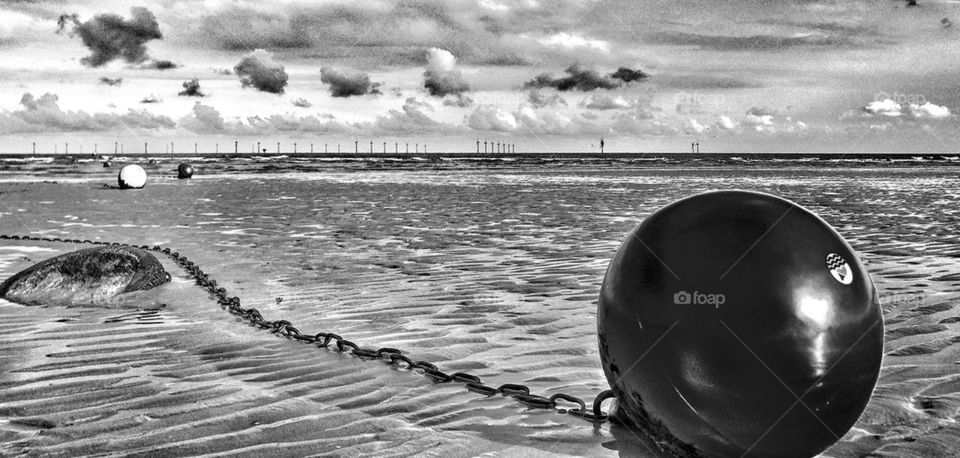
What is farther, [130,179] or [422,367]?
[130,179]

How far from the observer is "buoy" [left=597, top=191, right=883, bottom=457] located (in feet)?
10.3

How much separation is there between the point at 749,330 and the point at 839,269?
0.50 metres

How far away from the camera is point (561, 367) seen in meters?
5.37

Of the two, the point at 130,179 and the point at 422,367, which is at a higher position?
the point at 130,179

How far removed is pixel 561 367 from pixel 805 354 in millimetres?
2382

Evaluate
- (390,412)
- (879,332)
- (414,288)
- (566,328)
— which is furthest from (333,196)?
(879,332)

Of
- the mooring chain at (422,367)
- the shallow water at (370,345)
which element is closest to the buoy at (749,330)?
the shallow water at (370,345)

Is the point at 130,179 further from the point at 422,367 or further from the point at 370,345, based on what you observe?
the point at 422,367

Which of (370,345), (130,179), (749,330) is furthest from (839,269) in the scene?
(130,179)

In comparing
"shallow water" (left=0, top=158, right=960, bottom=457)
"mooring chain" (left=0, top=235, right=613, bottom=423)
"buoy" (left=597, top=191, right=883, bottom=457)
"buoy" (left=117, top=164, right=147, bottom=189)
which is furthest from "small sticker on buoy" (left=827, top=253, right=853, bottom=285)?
"buoy" (left=117, top=164, right=147, bottom=189)

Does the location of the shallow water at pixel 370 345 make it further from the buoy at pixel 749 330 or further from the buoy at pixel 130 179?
the buoy at pixel 130 179

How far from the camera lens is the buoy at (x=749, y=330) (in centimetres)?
315

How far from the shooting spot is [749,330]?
3145 mm

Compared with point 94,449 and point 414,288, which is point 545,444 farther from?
point 414,288
